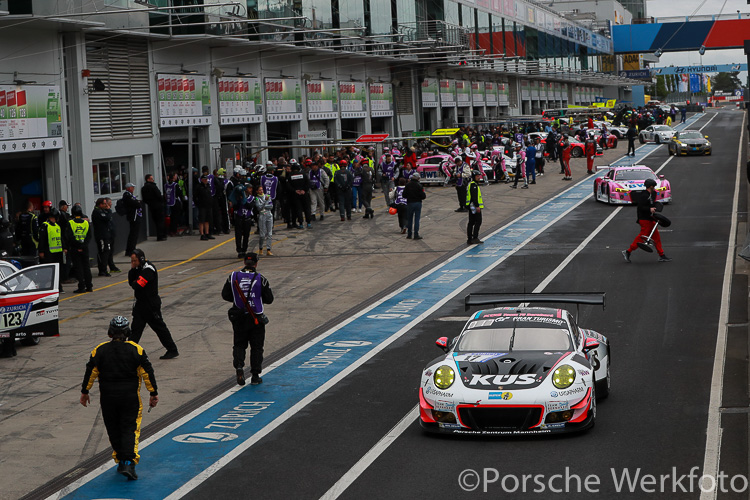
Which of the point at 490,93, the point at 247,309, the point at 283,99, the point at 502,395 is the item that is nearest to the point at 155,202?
the point at 283,99

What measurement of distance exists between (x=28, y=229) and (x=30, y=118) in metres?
3.56

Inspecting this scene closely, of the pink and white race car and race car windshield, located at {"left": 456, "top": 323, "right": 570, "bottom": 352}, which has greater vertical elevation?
the pink and white race car

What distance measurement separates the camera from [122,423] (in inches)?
368

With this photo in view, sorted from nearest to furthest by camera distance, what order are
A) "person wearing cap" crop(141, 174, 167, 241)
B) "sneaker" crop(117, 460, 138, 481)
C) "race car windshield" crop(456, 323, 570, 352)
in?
1. "sneaker" crop(117, 460, 138, 481)
2. "race car windshield" crop(456, 323, 570, 352)
3. "person wearing cap" crop(141, 174, 167, 241)

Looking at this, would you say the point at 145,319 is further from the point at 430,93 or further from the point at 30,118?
the point at 430,93

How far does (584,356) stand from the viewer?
10.6 metres

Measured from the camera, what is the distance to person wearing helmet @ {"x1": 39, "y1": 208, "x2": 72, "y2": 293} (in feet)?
65.9

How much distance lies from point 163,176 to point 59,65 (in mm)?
6123

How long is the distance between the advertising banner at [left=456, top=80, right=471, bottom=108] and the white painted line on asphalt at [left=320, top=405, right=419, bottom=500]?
5537 centimetres

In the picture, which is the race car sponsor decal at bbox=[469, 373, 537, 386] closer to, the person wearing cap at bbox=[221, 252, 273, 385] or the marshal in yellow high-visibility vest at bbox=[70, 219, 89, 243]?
the person wearing cap at bbox=[221, 252, 273, 385]

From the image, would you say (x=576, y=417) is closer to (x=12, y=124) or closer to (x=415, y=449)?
(x=415, y=449)

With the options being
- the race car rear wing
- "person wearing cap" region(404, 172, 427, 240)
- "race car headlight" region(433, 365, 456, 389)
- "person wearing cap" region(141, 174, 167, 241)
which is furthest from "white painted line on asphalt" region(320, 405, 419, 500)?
"person wearing cap" region(141, 174, 167, 241)

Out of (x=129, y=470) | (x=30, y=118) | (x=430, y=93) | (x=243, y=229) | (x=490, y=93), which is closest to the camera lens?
(x=129, y=470)

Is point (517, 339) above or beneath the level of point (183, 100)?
beneath
